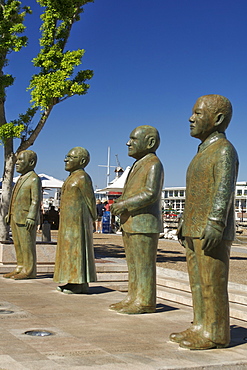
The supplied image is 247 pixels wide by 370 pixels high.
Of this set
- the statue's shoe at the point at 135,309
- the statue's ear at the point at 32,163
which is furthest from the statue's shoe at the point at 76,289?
the statue's ear at the point at 32,163

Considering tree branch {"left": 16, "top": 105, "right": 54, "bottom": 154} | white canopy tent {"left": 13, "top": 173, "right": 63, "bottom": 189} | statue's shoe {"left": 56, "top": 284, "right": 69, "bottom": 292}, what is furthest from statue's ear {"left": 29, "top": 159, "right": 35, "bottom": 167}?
white canopy tent {"left": 13, "top": 173, "right": 63, "bottom": 189}

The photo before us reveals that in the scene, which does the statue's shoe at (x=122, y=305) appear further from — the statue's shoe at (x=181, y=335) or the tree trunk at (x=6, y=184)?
the tree trunk at (x=6, y=184)

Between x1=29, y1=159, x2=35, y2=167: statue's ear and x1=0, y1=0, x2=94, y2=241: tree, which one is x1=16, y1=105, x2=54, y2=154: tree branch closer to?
x1=0, y1=0, x2=94, y2=241: tree

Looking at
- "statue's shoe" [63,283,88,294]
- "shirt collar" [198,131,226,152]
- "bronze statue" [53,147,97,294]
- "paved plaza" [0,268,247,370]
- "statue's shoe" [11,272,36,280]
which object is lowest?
"paved plaza" [0,268,247,370]

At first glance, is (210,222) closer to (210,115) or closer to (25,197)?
(210,115)

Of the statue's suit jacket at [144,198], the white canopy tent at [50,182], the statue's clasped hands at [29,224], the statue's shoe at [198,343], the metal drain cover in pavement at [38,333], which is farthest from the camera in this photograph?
the white canopy tent at [50,182]

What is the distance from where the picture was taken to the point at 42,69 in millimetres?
13875

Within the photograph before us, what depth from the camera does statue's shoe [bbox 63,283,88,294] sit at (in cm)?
774

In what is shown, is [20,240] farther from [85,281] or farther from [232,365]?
[232,365]

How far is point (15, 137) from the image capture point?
13703 millimetres

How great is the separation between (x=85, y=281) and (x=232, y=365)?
341 cm

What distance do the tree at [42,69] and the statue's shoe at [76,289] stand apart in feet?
20.6

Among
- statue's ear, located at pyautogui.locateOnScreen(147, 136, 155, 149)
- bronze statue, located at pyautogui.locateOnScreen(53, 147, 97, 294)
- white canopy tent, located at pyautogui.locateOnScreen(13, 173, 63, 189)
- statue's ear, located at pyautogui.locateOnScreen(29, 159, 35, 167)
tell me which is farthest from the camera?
white canopy tent, located at pyautogui.locateOnScreen(13, 173, 63, 189)

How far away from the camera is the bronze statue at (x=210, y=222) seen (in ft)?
14.8
